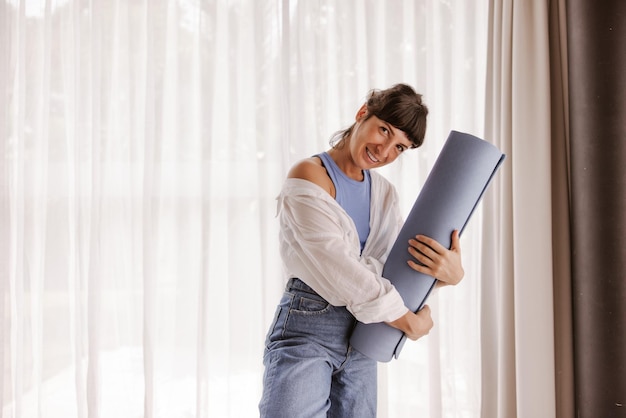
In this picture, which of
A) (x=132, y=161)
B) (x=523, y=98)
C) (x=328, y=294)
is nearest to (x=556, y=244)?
(x=523, y=98)

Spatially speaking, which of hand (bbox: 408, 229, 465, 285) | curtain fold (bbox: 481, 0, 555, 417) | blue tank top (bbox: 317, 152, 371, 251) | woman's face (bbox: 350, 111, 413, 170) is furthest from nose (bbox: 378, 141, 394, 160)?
curtain fold (bbox: 481, 0, 555, 417)

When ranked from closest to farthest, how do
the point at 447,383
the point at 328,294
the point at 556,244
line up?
1. the point at 328,294
2. the point at 556,244
3. the point at 447,383

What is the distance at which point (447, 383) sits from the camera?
216 centimetres

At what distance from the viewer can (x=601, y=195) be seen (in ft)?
5.75

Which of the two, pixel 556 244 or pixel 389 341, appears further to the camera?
pixel 556 244

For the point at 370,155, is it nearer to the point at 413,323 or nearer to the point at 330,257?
the point at 330,257

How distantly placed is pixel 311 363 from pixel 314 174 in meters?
0.44

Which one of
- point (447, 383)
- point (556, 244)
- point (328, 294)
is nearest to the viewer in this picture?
Result: point (328, 294)

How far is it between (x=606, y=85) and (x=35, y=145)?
2.10 meters

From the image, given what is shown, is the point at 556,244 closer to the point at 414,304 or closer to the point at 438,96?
the point at 438,96

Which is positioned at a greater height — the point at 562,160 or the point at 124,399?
the point at 562,160

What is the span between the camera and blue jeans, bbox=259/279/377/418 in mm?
1255

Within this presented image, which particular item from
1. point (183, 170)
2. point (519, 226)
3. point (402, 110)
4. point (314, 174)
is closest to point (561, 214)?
point (519, 226)

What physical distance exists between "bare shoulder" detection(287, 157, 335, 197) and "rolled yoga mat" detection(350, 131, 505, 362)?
21 centimetres
